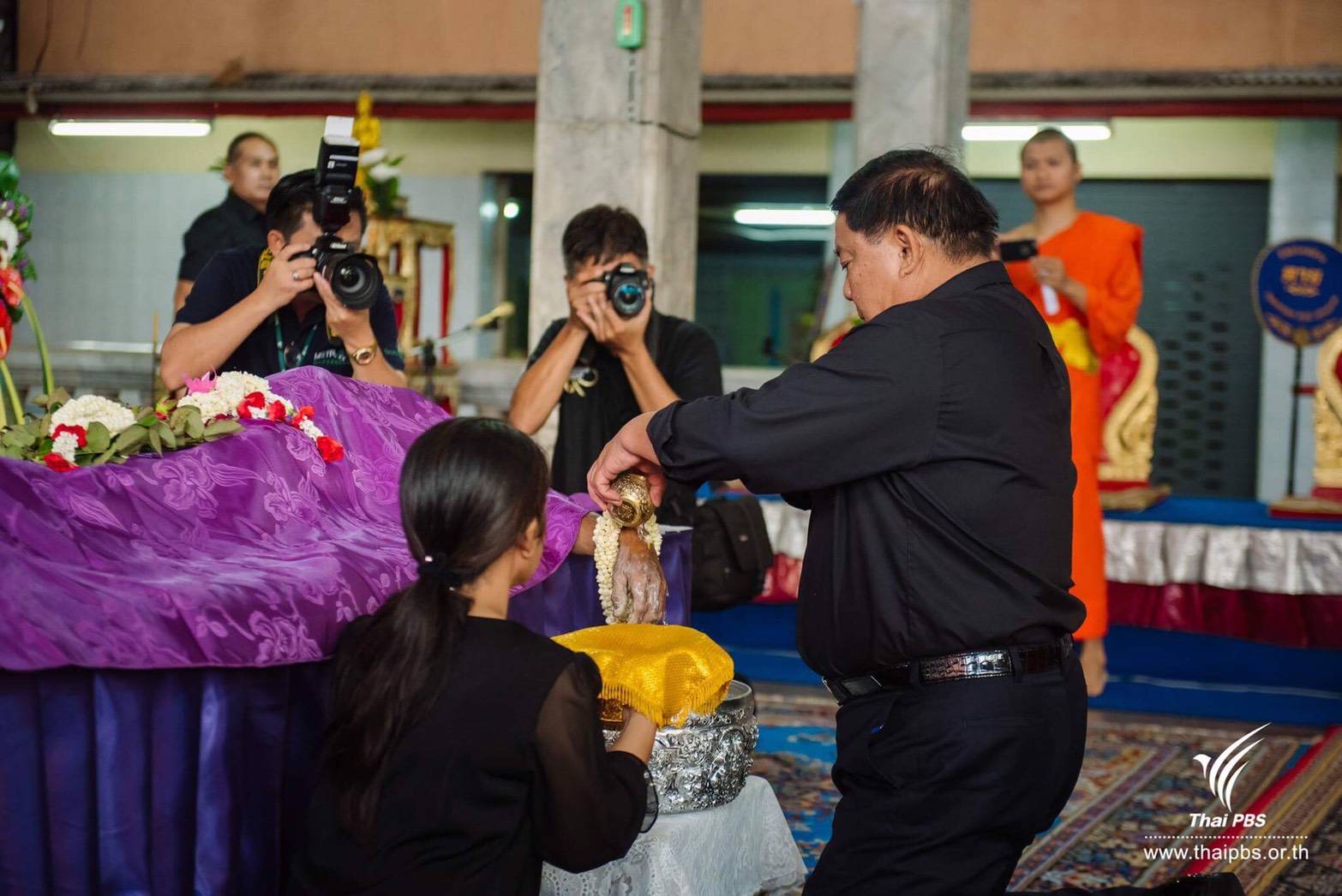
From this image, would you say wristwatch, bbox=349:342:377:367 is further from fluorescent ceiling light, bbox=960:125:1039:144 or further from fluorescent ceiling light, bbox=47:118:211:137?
fluorescent ceiling light, bbox=47:118:211:137

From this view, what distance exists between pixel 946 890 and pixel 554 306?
388 centimetres

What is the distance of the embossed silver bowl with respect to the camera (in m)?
2.37

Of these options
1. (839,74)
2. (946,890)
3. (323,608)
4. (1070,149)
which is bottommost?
(946,890)

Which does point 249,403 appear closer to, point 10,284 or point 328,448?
point 328,448

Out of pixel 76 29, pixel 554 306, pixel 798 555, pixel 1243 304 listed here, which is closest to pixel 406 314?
pixel 554 306

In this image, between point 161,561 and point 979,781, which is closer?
point 979,781

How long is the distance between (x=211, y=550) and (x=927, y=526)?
44.1 inches

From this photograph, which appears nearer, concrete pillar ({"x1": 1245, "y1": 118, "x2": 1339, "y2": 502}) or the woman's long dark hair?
the woman's long dark hair

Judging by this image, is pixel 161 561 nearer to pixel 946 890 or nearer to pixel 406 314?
pixel 946 890

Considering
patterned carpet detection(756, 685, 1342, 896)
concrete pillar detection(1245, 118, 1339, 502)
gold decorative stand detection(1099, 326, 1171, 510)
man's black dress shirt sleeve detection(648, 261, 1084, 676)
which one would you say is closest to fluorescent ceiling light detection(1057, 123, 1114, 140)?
concrete pillar detection(1245, 118, 1339, 502)

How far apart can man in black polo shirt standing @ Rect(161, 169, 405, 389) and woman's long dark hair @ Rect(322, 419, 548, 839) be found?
1452mm

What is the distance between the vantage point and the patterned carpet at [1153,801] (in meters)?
3.37

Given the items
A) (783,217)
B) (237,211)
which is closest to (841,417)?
(237,211)

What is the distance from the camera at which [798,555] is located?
5.66 m
